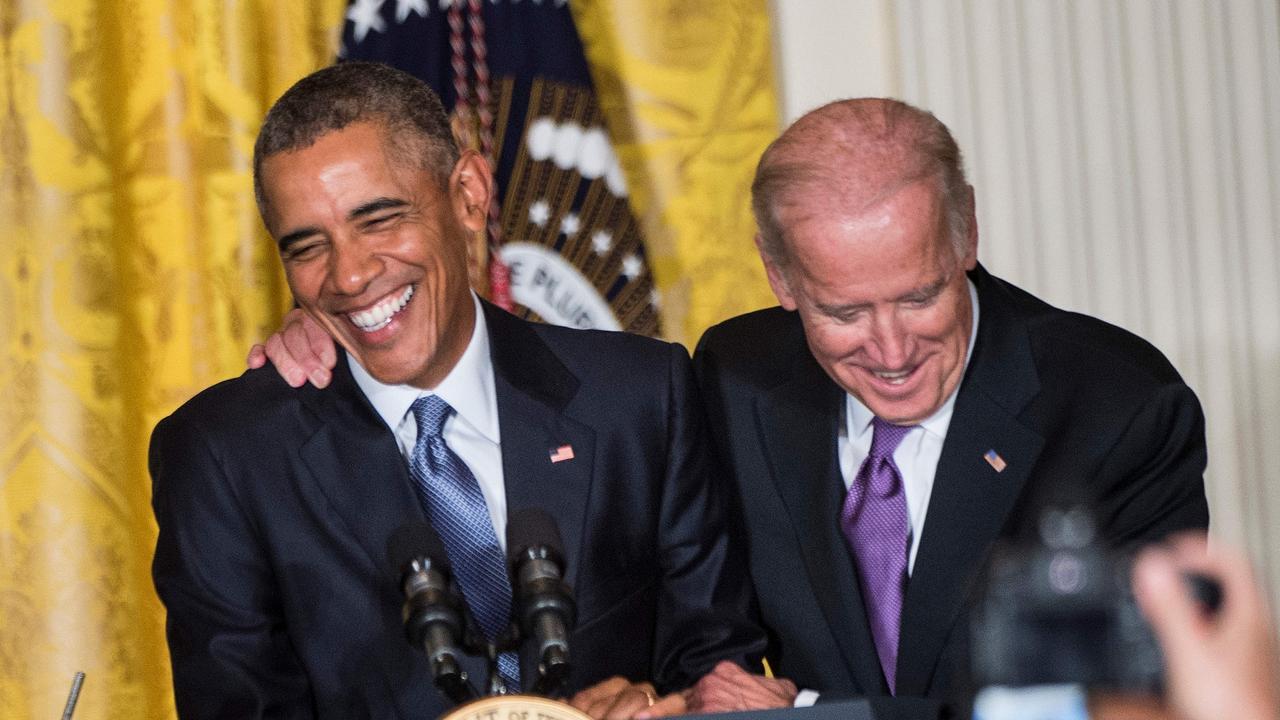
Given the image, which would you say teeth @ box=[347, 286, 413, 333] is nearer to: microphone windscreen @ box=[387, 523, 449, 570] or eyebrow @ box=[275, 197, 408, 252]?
eyebrow @ box=[275, 197, 408, 252]

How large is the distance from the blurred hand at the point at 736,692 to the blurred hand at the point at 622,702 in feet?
0.13

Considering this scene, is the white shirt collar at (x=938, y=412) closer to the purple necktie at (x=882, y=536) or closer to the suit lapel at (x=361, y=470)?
the purple necktie at (x=882, y=536)

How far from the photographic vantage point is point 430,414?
8.07ft

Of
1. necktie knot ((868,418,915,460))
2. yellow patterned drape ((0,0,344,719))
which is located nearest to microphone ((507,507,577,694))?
necktie knot ((868,418,915,460))

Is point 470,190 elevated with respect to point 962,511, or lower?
elevated

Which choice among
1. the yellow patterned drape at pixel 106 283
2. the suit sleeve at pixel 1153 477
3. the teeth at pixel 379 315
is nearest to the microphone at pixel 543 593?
the teeth at pixel 379 315

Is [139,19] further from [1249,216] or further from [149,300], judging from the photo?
[1249,216]

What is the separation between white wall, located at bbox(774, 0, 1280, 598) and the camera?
3.79 meters

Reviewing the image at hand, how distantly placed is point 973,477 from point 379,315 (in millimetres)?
963

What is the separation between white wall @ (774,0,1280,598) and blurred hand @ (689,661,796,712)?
69.2 inches

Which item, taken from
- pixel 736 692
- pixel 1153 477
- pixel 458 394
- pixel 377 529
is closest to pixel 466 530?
pixel 377 529

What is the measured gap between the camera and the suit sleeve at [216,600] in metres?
2.28

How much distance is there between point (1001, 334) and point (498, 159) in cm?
156

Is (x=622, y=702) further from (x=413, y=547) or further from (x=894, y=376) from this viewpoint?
(x=894, y=376)
